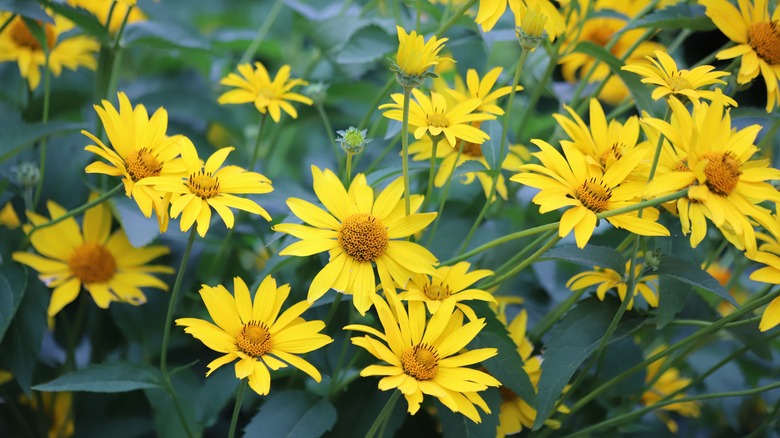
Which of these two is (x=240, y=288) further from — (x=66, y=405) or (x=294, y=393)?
(x=66, y=405)

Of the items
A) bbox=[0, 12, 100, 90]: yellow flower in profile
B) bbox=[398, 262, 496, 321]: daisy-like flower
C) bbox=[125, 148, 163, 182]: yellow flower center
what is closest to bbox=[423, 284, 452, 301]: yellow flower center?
bbox=[398, 262, 496, 321]: daisy-like flower

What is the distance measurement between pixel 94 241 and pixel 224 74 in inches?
11.2

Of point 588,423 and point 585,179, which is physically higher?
point 585,179

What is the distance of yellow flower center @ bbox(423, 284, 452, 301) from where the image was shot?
549 mm

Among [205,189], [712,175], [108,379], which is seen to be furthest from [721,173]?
[108,379]

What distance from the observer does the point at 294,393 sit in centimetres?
61

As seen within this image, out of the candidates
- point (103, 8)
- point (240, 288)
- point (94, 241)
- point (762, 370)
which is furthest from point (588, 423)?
point (103, 8)

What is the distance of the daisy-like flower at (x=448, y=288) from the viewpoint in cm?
53

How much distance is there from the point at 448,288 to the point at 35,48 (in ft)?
1.79

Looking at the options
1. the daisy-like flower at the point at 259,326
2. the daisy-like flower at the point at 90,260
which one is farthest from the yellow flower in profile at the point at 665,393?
the daisy-like flower at the point at 90,260

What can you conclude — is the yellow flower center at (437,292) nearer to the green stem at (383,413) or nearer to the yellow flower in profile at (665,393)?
the green stem at (383,413)

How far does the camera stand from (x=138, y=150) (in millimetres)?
567

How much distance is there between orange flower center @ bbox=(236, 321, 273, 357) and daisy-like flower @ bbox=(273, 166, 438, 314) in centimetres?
4

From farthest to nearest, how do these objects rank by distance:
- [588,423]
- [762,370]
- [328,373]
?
[762,370], [588,423], [328,373]
